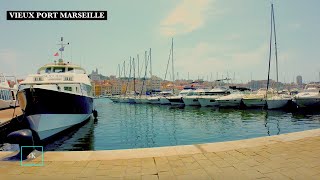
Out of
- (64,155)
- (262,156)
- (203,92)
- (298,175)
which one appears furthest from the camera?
(203,92)

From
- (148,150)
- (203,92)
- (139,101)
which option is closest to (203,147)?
(148,150)

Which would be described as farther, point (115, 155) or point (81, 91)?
point (81, 91)

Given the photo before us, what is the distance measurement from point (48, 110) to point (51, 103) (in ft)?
1.81

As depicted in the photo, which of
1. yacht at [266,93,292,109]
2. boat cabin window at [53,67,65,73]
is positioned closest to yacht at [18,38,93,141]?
boat cabin window at [53,67,65,73]

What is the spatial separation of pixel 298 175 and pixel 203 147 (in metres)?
2.67

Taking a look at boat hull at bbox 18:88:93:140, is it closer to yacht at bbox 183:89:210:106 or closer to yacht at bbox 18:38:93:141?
yacht at bbox 18:38:93:141

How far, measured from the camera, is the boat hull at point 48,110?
14.8 metres

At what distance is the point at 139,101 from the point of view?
69.1 meters

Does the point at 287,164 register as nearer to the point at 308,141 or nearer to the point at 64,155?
the point at 308,141

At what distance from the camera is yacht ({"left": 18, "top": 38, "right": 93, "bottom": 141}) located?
14.8 m

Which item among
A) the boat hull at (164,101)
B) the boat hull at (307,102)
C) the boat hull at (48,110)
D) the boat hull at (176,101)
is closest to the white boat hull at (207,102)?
the boat hull at (176,101)

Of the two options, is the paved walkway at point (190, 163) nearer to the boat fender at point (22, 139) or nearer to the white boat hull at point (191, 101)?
the boat fender at point (22, 139)

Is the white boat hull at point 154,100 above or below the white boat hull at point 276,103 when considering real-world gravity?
below

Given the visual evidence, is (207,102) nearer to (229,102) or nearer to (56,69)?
(229,102)
